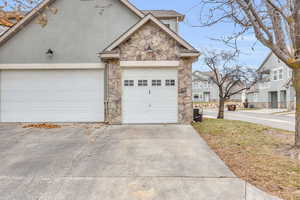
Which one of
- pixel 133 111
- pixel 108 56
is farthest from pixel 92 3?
pixel 133 111

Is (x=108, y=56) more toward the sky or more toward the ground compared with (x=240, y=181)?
more toward the sky

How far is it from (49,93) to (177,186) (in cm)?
894

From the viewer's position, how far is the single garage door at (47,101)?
10.1 m

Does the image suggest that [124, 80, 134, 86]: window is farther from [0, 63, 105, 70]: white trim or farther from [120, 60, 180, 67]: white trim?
[0, 63, 105, 70]: white trim

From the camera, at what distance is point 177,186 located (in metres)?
3.69

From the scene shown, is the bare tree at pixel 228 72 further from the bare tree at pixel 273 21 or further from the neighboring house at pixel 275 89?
the neighboring house at pixel 275 89

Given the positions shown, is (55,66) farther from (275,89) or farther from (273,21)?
(275,89)

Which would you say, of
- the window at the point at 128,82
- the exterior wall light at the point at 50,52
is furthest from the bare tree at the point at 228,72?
the exterior wall light at the point at 50,52

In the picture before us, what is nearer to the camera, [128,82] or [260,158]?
[260,158]

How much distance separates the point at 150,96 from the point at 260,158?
5.48 m

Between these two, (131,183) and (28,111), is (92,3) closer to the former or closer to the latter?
(28,111)

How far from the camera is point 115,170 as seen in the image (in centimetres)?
434

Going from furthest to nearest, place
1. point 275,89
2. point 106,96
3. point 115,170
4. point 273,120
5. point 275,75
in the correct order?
point 275,89, point 275,75, point 273,120, point 106,96, point 115,170

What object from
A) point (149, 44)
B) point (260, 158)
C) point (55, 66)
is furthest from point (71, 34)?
point (260, 158)
